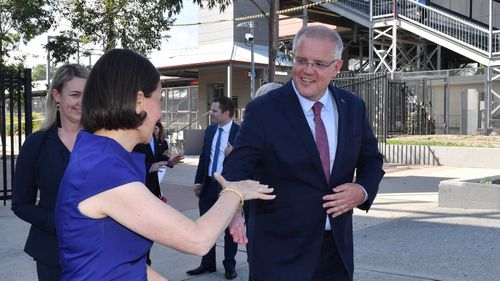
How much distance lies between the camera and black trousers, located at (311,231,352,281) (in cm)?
278

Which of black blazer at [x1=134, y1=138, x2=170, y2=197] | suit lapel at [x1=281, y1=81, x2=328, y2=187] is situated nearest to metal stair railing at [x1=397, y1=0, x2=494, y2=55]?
black blazer at [x1=134, y1=138, x2=170, y2=197]

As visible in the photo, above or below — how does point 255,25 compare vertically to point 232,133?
above

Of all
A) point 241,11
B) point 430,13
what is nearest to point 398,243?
point 430,13

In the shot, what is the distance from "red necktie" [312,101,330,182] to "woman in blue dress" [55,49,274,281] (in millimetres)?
952

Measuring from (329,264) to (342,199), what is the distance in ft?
1.24

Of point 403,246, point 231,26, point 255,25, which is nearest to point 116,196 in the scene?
point 403,246

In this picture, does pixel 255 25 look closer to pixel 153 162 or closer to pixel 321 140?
pixel 153 162

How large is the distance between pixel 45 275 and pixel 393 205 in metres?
7.44

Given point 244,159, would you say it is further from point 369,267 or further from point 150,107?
point 369,267

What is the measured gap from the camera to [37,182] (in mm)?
2885

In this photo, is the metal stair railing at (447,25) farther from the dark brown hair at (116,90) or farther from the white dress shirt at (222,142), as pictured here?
the dark brown hair at (116,90)

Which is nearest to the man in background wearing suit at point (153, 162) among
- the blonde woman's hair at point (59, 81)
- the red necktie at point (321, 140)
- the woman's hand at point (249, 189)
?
the blonde woman's hair at point (59, 81)

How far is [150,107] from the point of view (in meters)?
1.85

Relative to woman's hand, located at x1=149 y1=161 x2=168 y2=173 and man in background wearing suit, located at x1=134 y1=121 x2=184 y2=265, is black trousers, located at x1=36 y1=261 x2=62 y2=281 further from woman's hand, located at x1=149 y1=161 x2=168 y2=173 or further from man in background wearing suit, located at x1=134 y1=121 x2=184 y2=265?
woman's hand, located at x1=149 y1=161 x2=168 y2=173
